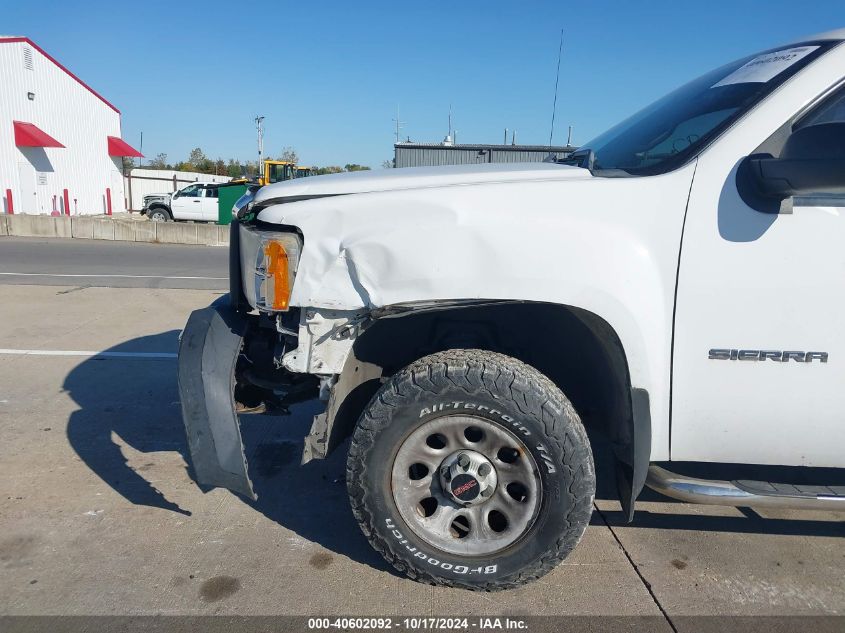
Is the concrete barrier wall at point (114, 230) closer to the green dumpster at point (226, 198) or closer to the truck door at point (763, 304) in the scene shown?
the green dumpster at point (226, 198)

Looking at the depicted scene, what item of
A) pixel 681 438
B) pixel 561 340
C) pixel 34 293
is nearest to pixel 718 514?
pixel 681 438

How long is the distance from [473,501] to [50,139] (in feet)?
106

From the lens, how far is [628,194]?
2.28 metres

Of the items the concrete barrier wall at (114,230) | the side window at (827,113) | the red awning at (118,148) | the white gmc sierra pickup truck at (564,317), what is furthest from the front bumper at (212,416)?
the red awning at (118,148)

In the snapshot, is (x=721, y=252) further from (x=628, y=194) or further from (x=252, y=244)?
(x=252, y=244)

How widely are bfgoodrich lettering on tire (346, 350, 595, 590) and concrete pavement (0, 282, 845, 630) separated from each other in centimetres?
21

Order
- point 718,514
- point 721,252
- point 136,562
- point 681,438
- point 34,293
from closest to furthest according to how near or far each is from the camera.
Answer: point 721,252
point 681,438
point 136,562
point 718,514
point 34,293

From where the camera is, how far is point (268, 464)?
3771 mm

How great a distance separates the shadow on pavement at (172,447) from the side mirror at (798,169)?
2.20m

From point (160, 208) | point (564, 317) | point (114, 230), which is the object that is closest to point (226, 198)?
point (160, 208)

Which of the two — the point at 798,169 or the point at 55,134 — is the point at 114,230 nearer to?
the point at 55,134

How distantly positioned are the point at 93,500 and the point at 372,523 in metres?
1.77

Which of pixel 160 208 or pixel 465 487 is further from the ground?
pixel 160 208

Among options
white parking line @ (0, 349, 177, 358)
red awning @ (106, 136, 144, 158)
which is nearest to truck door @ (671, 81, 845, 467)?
white parking line @ (0, 349, 177, 358)
